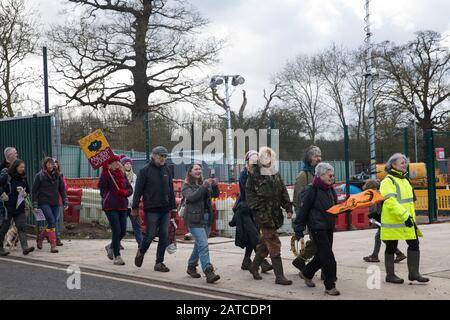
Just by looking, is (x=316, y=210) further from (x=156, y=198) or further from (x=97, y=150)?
(x=97, y=150)

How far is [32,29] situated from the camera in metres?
27.3

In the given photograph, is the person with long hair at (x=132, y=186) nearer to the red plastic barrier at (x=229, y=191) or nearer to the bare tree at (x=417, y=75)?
the red plastic barrier at (x=229, y=191)

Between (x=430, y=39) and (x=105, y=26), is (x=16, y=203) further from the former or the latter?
(x=430, y=39)

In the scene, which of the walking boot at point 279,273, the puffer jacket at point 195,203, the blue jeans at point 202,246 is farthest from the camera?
the puffer jacket at point 195,203

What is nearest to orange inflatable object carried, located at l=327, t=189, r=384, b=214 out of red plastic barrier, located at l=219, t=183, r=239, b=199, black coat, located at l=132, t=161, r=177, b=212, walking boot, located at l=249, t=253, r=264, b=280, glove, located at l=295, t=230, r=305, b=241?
glove, located at l=295, t=230, r=305, b=241

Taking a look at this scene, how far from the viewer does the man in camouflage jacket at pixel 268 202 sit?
Result: 8047 millimetres

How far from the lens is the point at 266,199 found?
8086 mm

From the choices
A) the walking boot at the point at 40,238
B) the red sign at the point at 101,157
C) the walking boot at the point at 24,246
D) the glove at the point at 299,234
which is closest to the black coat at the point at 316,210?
the glove at the point at 299,234

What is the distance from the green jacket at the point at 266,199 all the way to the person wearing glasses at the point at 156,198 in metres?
1.56

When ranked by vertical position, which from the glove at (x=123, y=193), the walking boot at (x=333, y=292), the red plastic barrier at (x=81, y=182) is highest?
the red plastic barrier at (x=81, y=182)

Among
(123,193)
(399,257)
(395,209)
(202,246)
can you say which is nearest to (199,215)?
(202,246)
